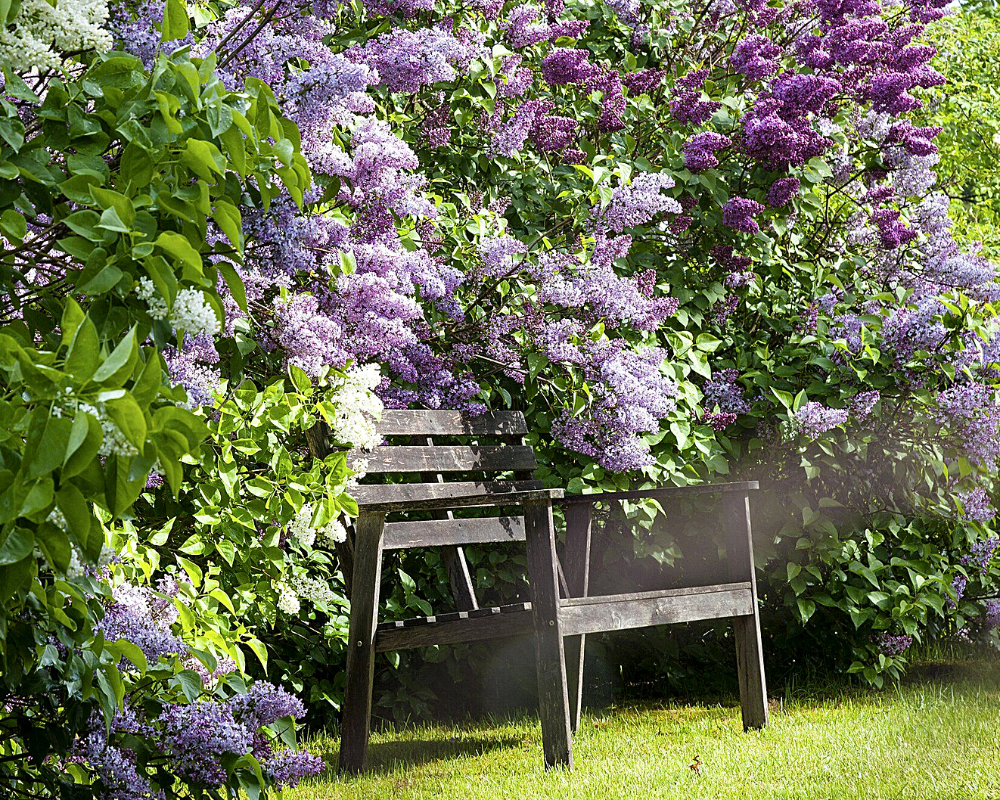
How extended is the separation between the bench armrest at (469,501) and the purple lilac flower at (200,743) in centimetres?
120

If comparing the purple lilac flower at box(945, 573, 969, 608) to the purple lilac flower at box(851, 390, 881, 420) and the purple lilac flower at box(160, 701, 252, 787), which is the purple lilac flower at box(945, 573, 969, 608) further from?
the purple lilac flower at box(160, 701, 252, 787)

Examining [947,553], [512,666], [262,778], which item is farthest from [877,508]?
[262,778]

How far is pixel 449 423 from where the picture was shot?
3.71 metres

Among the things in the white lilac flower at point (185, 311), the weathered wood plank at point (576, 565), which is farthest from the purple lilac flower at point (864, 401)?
the white lilac flower at point (185, 311)

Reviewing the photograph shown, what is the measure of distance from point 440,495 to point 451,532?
0.14 metres

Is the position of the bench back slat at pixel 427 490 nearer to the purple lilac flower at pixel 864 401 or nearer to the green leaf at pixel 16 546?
the purple lilac flower at pixel 864 401

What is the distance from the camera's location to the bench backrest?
3445 mm

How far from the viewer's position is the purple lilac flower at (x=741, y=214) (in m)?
4.31

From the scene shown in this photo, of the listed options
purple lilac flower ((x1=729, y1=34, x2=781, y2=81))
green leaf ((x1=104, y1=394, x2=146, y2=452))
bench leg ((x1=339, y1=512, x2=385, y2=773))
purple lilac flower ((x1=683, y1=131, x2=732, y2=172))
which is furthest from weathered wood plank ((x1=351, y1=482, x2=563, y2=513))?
purple lilac flower ((x1=729, y1=34, x2=781, y2=81))

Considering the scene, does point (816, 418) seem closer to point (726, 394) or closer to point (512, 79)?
point (726, 394)

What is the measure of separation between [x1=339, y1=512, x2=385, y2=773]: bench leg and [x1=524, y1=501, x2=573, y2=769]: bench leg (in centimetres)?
51

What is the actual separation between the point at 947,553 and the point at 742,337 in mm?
1322

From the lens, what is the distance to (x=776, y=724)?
3.67 m

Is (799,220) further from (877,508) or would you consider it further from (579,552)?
(579,552)
